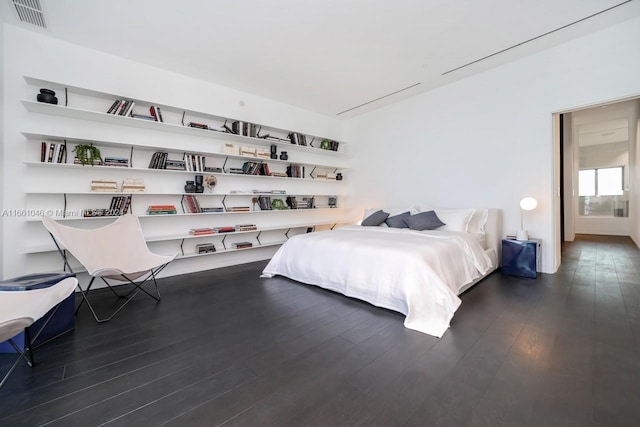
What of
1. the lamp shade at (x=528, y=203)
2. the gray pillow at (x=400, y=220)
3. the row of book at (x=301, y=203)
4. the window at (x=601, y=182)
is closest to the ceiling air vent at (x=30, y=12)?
the row of book at (x=301, y=203)

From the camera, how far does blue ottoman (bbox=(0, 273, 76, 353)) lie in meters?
1.70

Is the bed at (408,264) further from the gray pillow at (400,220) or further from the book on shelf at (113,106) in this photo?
the book on shelf at (113,106)

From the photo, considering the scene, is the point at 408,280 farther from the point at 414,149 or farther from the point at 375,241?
the point at 414,149

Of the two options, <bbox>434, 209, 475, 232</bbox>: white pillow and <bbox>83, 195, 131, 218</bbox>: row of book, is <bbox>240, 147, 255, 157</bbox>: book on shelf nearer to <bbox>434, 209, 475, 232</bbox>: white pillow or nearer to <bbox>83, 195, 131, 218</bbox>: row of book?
<bbox>83, 195, 131, 218</bbox>: row of book

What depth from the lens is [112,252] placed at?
8.84 feet

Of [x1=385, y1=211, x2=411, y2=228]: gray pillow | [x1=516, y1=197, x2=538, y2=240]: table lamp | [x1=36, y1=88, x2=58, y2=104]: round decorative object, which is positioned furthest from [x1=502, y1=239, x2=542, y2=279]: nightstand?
[x1=36, y1=88, x2=58, y2=104]: round decorative object

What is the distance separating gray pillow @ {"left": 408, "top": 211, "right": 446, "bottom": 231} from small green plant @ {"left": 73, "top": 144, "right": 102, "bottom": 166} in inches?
155

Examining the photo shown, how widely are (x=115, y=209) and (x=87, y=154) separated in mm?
659

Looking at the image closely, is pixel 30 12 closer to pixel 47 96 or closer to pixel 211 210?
pixel 47 96

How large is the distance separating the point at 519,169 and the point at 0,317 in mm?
4984

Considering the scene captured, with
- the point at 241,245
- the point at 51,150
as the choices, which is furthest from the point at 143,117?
the point at 241,245

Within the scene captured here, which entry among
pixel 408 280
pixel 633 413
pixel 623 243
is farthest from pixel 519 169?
pixel 623 243

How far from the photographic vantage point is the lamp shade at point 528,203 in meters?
3.28

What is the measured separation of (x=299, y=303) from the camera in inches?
101
